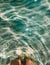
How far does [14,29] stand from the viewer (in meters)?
5.70

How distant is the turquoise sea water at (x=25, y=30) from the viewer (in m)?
4.79

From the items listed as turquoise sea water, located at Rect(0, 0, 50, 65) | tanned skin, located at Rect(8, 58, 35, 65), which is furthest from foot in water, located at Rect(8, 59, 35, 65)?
turquoise sea water, located at Rect(0, 0, 50, 65)

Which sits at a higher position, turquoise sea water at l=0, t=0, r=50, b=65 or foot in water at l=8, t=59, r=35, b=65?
turquoise sea water at l=0, t=0, r=50, b=65

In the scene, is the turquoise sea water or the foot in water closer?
the foot in water

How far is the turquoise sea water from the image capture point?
479 centimetres

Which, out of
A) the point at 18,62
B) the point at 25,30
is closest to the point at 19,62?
the point at 18,62

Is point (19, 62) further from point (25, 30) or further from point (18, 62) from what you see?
point (25, 30)

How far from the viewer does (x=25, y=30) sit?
566cm

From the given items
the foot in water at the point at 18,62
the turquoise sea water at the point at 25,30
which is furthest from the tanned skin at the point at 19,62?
the turquoise sea water at the point at 25,30

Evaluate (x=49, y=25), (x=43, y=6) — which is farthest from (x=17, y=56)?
(x=43, y=6)

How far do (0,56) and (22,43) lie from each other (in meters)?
0.74

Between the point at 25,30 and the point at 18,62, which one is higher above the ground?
the point at 25,30

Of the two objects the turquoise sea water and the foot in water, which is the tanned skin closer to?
the foot in water

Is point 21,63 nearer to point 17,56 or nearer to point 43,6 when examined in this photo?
point 17,56
